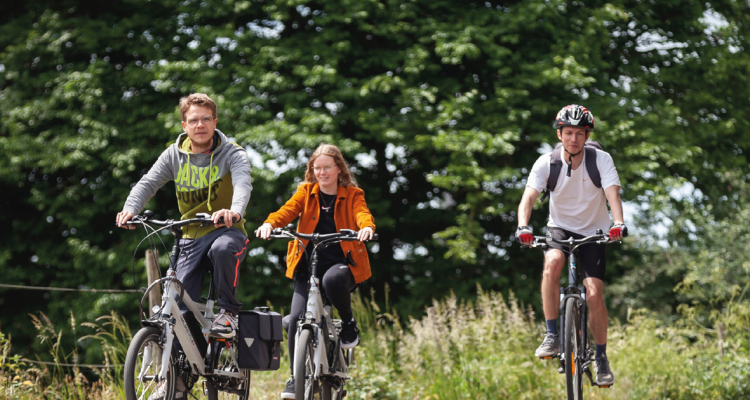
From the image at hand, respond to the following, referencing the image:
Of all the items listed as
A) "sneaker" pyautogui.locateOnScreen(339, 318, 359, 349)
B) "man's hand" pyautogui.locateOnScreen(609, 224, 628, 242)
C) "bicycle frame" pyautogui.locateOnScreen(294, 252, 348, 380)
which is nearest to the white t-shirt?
"man's hand" pyautogui.locateOnScreen(609, 224, 628, 242)

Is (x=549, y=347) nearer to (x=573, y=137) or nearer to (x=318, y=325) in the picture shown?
(x=573, y=137)

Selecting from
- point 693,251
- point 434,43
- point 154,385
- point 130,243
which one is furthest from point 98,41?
point 693,251

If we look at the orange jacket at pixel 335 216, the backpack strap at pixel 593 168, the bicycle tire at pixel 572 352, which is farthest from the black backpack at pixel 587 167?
the orange jacket at pixel 335 216

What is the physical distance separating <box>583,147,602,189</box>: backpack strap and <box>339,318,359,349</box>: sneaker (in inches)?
83.6

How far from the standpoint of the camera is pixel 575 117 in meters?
5.41

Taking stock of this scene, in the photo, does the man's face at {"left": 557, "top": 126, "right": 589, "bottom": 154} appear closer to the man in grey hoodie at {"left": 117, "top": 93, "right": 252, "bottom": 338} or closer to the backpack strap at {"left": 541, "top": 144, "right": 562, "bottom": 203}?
the backpack strap at {"left": 541, "top": 144, "right": 562, "bottom": 203}

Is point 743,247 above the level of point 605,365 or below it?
below

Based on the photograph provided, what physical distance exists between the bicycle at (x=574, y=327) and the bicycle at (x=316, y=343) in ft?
4.93

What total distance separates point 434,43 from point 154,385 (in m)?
9.13

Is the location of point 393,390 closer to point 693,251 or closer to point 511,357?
point 511,357

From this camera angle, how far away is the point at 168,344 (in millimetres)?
4047

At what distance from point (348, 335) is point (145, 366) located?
67.6 inches

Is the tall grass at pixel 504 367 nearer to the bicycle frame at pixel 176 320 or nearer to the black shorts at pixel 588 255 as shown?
the black shorts at pixel 588 255

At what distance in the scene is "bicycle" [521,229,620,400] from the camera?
17.2 feet
